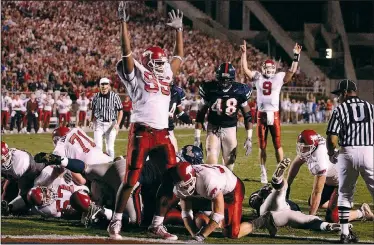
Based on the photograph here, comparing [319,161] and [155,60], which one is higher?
[155,60]

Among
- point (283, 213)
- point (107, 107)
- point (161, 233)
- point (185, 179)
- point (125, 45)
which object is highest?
point (125, 45)

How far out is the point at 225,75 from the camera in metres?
10.5

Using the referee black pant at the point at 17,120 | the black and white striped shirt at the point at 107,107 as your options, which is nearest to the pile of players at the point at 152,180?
the black and white striped shirt at the point at 107,107

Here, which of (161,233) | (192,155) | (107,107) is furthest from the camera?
(107,107)

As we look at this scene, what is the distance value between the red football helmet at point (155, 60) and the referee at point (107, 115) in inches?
236

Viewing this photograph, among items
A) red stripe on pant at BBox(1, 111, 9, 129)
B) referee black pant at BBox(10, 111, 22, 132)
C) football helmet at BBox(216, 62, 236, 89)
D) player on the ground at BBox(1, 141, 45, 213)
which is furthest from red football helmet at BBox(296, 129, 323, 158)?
red stripe on pant at BBox(1, 111, 9, 129)

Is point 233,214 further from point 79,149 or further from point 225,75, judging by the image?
point 225,75

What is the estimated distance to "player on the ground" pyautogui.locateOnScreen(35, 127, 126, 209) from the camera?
26.9ft

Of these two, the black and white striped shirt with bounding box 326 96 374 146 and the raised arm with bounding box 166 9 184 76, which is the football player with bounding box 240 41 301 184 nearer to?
the raised arm with bounding box 166 9 184 76

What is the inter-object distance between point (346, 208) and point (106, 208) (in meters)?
2.34

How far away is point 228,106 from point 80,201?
2.97m

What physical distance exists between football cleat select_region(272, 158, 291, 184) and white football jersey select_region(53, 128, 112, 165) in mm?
2051

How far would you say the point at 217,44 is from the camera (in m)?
41.2

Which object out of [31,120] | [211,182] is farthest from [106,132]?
[31,120]
